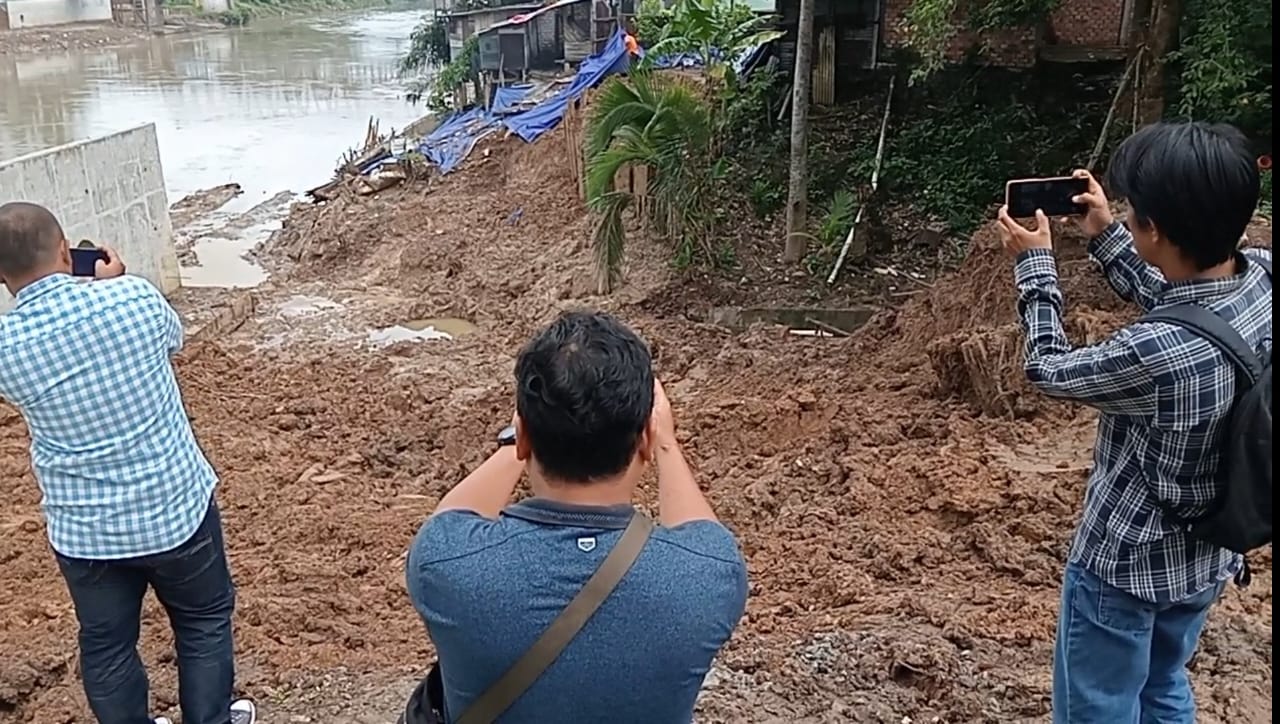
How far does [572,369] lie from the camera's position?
1550 mm

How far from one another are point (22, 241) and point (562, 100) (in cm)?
1373

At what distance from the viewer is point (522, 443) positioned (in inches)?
63.7

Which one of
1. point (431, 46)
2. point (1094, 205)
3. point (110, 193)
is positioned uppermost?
point (1094, 205)

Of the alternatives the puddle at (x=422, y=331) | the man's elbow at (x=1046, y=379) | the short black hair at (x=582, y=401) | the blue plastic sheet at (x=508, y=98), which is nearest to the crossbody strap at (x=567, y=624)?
the short black hair at (x=582, y=401)

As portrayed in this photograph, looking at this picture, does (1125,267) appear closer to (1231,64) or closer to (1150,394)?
(1150,394)

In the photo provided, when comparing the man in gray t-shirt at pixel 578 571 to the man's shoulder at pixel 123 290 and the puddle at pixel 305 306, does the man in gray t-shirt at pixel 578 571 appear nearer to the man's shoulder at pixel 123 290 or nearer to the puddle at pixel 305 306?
the man's shoulder at pixel 123 290

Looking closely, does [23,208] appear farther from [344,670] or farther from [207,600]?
[344,670]

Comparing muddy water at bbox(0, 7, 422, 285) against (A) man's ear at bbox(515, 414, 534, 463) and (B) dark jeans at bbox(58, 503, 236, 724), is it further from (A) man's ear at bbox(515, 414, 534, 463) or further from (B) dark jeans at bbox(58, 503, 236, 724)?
(A) man's ear at bbox(515, 414, 534, 463)

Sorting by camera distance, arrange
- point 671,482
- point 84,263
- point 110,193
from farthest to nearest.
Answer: point 110,193, point 84,263, point 671,482

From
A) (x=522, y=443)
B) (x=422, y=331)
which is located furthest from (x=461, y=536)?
(x=422, y=331)

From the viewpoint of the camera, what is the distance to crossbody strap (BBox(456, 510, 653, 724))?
1519mm

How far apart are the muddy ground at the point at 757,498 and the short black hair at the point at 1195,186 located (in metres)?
1.71

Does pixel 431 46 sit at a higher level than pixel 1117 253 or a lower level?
lower

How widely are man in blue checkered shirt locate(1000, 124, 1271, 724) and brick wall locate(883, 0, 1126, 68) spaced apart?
1079 cm
